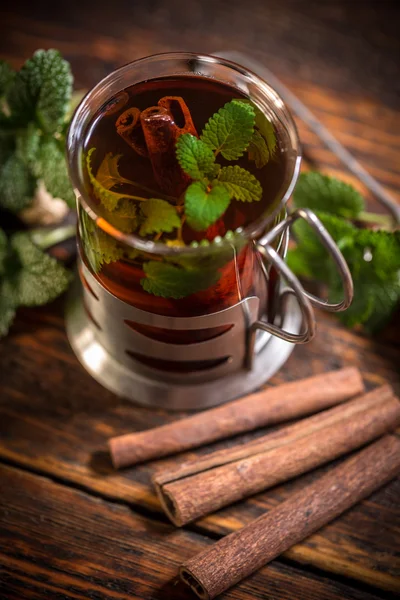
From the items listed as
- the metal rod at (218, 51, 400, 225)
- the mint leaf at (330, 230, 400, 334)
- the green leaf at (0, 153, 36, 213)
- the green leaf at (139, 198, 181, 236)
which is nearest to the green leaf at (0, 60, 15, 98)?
the green leaf at (0, 153, 36, 213)

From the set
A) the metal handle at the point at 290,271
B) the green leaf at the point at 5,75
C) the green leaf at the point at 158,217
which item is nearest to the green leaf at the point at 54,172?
the green leaf at the point at 5,75

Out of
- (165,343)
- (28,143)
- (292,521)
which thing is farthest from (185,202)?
(292,521)

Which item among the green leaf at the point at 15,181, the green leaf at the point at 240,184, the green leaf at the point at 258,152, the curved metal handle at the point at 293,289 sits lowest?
the curved metal handle at the point at 293,289

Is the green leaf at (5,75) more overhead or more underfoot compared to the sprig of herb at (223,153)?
more overhead

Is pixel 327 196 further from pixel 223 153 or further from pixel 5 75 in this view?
pixel 5 75

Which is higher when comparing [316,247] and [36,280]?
[36,280]

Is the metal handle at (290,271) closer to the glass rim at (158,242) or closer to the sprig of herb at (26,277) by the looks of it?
the glass rim at (158,242)
